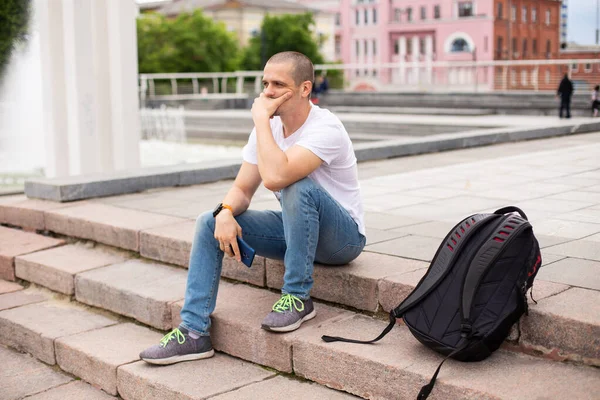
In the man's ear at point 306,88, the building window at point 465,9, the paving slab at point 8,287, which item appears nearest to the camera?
the man's ear at point 306,88

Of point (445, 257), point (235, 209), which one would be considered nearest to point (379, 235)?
point (235, 209)

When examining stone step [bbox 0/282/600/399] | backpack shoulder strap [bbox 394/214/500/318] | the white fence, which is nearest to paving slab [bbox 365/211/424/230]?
stone step [bbox 0/282/600/399]

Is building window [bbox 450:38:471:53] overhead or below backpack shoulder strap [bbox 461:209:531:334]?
overhead

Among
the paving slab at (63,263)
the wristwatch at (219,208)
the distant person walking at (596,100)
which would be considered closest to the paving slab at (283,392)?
the wristwatch at (219,208)

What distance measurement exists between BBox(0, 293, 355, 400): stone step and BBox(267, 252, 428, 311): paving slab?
0.52 meters

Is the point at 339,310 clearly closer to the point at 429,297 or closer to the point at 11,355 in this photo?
the point at 429,297

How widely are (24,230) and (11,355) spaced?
6.46ft

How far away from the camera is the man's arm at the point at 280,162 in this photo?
3594 mm

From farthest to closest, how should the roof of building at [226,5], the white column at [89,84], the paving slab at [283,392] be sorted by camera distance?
the roof of building at [226,5] → the white column at [89,84] → the paving slab at [283,392]

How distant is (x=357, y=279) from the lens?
3889 mm

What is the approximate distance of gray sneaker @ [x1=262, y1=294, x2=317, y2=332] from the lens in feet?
12.0

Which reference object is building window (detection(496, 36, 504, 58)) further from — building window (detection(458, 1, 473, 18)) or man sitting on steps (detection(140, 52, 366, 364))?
man sitting on steps (detection(140, 52, 366, 364))

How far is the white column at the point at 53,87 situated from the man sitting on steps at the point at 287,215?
510cm

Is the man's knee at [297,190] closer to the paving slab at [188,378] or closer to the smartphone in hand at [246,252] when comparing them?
the smartphone in hand at [246,252]
